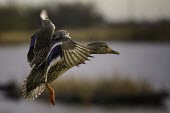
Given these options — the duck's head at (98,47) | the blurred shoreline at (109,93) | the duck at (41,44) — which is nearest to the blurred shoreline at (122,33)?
the blurred shoreline at (109,93)

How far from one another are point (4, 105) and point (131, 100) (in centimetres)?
471

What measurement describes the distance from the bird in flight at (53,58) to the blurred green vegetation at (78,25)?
22.8 metres

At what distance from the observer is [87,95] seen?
65.1ft

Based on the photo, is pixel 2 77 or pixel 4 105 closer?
pixel 4 105

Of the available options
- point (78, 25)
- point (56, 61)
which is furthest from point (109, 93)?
point (56, 61)

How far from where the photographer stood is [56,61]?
392 centimetres

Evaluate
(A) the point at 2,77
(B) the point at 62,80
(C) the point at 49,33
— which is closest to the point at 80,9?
(A) the point at 2,77

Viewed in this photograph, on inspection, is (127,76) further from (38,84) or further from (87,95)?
(38,84)

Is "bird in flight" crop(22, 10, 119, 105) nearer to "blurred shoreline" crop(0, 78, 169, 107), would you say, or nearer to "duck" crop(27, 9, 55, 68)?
"duck" crop(27, 9, 55, 68)

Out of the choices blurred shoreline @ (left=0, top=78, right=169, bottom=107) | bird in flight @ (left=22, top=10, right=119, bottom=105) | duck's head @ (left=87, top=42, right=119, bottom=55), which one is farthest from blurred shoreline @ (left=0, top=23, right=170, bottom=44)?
bird in flight @ (left=22, top=10, right=119, bottom=105)

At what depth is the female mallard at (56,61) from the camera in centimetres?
388

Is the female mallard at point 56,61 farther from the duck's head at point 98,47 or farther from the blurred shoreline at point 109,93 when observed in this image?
the blurred shoreline at point 109,93

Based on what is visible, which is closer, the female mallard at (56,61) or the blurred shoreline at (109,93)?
the female mallard at (56,61)

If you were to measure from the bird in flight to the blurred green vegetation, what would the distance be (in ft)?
74.9
